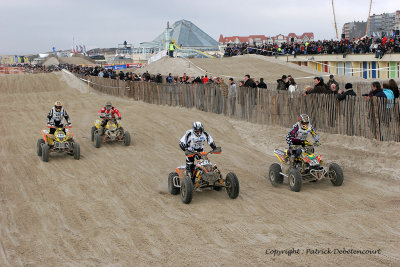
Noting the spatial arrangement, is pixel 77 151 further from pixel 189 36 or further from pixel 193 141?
pixel 189 36

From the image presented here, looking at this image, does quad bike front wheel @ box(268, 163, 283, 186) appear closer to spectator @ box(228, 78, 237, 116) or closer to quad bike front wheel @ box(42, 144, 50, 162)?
quad bike front wheel @ box(42, 144, 50, 162)

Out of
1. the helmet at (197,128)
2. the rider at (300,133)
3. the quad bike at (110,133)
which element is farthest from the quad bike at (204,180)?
the quad bike at (110,133)

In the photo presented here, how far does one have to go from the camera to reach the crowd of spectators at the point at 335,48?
1430 inches

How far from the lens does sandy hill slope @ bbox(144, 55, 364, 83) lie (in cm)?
3666

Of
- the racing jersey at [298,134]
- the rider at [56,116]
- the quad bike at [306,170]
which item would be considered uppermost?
the rider at [56,116]

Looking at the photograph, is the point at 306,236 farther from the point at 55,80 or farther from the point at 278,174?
the point at 55,80

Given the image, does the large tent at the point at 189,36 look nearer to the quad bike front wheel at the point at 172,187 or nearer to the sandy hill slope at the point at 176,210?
the sandy hill slope at the point at 176,210

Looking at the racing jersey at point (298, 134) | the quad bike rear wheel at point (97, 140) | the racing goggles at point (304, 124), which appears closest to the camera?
the racing goggles at point (304, 124)

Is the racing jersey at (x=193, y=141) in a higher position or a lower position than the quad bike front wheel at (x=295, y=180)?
higher

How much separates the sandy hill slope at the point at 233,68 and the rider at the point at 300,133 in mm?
23537

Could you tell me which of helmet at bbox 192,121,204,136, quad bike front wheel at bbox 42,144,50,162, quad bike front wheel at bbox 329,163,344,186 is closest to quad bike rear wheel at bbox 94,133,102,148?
quad bike front wheel at bbox 42,144,50,162

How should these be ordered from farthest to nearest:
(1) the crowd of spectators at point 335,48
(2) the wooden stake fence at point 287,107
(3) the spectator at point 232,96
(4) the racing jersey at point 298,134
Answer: (1) the crowd of spectators at point 335,48
(3) the spectator at point 232,96
(2) the wooden stake fence at point 287,107
(4) the racing jersey at point 298,134

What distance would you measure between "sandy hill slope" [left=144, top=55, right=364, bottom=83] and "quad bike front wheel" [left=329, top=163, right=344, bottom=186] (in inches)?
938

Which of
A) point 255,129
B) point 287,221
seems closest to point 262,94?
point 255,129
